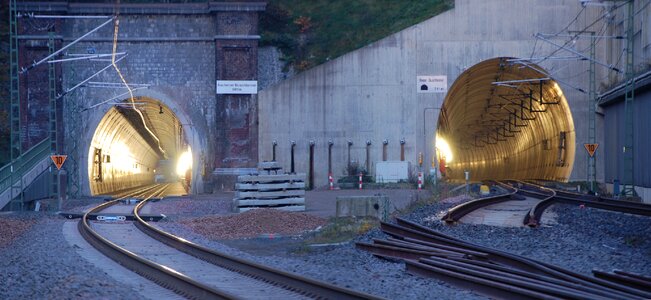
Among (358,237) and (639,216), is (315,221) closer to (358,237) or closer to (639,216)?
(358,237)

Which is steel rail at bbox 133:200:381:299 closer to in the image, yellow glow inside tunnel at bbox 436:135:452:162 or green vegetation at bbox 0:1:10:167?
green vegetation at bbox 0:1:10:167

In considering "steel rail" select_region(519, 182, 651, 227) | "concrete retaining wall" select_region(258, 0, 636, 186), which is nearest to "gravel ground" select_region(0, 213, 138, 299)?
"steel rail" select_region(519, 182, 651, 227)

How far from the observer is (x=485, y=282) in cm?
1052

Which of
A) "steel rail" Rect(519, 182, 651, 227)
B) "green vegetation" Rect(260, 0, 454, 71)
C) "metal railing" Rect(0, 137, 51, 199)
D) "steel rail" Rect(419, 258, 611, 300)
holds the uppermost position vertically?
"green vegetation" Rect(260, 0, 454, 71)

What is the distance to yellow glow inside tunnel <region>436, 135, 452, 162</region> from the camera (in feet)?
166

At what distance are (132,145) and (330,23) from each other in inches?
903

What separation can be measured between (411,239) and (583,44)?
28.4 metres

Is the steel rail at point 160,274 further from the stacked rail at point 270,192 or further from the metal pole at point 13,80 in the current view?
the metal pole at point 13,80

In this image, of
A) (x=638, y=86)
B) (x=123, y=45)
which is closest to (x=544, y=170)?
(x=638, y=86)

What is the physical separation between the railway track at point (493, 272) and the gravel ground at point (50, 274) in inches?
155

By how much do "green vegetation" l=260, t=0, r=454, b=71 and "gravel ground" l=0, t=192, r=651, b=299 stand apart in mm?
22268

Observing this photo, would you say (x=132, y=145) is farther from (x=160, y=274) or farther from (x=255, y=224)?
(x=160, y=274)

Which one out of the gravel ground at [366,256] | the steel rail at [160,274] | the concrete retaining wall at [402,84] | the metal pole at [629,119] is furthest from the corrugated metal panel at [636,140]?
the steel rail at [160,274]

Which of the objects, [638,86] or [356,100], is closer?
[638,86]
